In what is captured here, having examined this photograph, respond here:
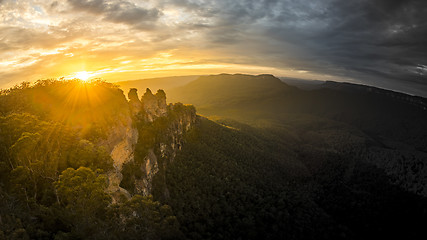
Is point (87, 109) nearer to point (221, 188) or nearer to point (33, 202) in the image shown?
point (33, 202)

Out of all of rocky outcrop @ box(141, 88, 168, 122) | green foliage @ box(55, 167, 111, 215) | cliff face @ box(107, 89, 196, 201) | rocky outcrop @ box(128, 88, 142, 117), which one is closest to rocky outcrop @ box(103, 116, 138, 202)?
cliff face @ box(107, 89, 196, 201)

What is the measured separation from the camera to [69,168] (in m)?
17.0

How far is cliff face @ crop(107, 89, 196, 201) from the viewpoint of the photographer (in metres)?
41.5

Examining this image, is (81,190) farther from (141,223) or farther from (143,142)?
(143,142)

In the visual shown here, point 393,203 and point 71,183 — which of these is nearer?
point 71,183

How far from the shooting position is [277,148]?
6038 inches

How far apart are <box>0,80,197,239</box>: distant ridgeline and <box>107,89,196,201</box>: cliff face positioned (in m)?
0.43

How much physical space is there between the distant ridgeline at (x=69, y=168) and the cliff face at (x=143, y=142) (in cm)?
43

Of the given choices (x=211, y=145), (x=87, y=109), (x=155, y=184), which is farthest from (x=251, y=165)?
(x=87, y=109)

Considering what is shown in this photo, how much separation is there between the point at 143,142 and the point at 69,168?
4412cm

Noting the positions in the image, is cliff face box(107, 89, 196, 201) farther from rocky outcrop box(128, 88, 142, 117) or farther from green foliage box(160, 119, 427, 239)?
green foliage box(160, 119, 427, 239)

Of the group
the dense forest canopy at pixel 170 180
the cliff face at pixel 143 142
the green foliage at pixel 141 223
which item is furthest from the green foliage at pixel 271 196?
the green foliage at pixel 141 223

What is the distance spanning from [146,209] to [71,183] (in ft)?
23.3

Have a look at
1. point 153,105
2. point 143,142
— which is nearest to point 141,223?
point 143,142
